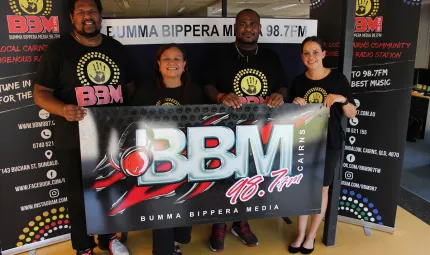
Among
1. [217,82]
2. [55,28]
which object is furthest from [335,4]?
[55,28]

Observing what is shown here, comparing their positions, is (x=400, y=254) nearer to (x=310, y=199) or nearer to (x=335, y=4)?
(x=310, y=199)

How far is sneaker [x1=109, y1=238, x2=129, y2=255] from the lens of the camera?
7.32 feet

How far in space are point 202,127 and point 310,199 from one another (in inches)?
29.1

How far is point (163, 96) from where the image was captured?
1.86 m

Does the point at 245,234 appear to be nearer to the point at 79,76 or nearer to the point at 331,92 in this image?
the point at 331,92

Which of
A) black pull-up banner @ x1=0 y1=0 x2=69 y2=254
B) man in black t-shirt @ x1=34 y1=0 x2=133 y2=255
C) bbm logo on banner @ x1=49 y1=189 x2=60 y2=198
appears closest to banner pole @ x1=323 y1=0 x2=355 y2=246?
man in black t-shirt @ x1=34 y1=0 x2=133 y2=255

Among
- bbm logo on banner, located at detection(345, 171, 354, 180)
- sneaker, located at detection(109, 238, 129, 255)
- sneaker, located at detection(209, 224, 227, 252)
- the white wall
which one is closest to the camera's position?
sneaker, located at detection(109, 238, 129, 255)

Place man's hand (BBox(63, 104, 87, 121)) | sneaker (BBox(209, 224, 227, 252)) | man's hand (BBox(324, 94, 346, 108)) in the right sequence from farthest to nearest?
sneaker (BBox(209, 224, 227, 252))
man's hand (BBox(324, 94, 346, 108))
man's hand (BBox(63, 104, 87, 121))

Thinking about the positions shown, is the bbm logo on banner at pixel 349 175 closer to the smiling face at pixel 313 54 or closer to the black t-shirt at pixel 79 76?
the smiling face at pixel 313 54

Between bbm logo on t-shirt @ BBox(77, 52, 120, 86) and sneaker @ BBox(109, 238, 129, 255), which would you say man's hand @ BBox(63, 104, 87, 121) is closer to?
bbm logo on t-shirt @ BBox(77, 52, 120, 86)

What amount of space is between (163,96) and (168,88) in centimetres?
5

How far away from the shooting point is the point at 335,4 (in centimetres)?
251

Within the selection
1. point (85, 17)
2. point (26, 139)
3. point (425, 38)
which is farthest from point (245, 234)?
point (425, 38)

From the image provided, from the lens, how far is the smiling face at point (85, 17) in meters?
1.81
